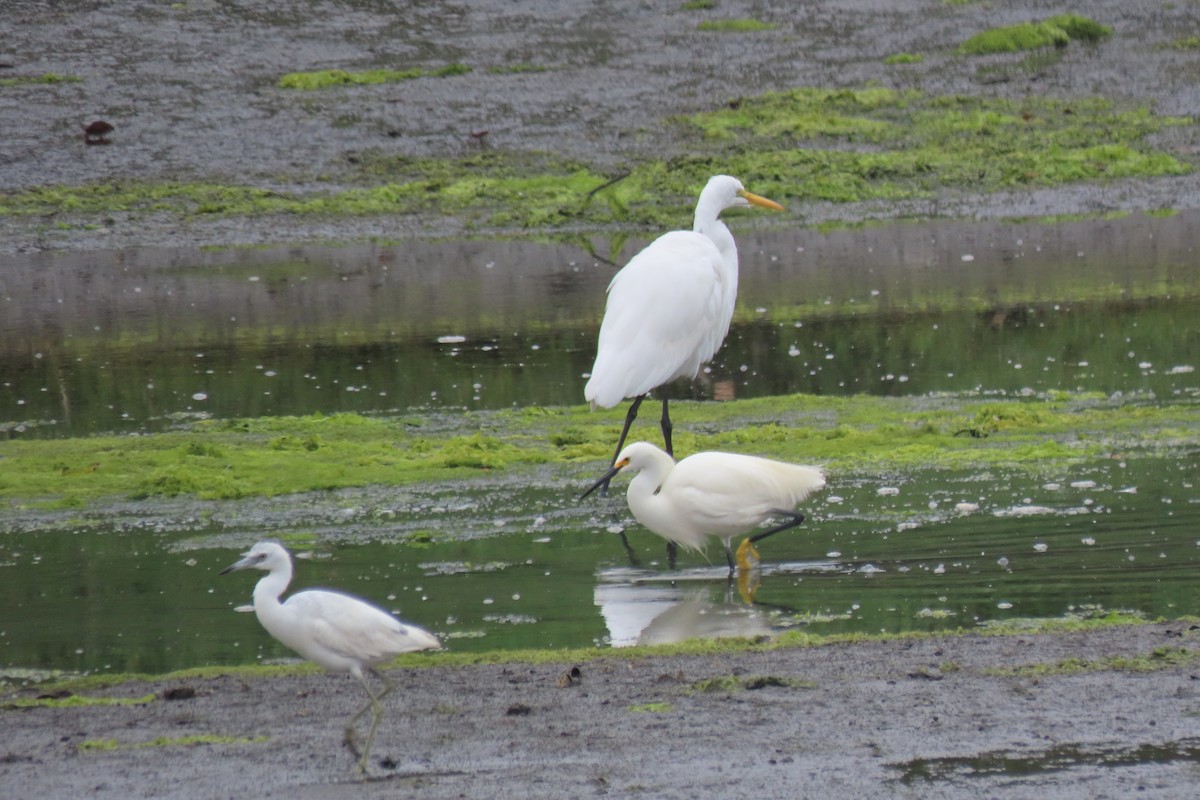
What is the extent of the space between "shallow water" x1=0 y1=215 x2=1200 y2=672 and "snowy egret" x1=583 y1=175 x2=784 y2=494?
0.66 metres

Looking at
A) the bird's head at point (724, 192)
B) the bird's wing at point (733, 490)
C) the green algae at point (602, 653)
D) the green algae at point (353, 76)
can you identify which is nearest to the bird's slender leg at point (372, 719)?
the green algae at point (602, 653)

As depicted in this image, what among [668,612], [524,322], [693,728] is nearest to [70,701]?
[693,728]

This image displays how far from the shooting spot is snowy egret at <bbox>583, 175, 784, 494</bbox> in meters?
9.65

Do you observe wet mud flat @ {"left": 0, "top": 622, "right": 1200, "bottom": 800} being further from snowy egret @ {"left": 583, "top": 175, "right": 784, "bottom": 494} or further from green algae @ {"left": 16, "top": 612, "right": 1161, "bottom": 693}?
snowy egret @ {"left": 583, "top": 175, "right": 784, "bottom": 494}

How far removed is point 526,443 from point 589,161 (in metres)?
10.7

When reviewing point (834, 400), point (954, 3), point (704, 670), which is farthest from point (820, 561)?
point (954, 3)

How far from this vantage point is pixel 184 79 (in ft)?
76.3

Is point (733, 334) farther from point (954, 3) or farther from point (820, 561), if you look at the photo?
point (954, 3)

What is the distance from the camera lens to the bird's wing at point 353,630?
18.8ft

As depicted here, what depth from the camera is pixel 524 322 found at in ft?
51.4

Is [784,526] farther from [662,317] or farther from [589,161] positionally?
[589,161]

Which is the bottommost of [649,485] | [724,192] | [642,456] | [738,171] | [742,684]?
[742,684]

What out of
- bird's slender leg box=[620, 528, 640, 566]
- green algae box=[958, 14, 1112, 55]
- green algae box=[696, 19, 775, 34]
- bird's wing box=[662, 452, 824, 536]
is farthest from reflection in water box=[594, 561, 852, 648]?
green algae box=[696, 19, 775, 34]

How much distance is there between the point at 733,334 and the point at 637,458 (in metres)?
6.71
